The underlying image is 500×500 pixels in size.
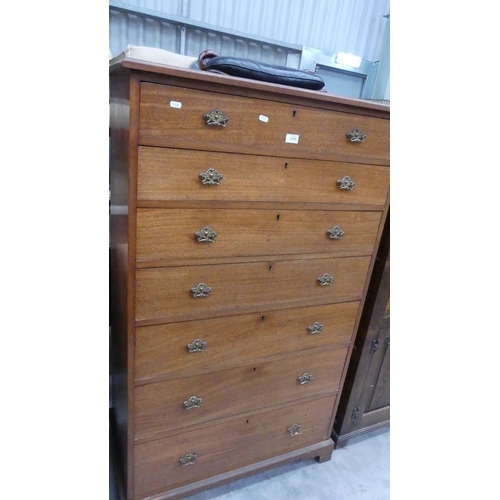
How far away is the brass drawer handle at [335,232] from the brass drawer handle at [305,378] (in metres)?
0.56

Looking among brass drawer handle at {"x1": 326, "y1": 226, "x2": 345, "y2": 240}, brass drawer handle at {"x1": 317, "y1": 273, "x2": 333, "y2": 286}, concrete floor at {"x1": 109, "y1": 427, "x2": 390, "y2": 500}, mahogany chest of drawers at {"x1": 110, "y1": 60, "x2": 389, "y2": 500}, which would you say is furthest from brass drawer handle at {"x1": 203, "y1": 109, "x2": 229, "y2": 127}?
concrete floor at {"x1": 109, "y1": 427, "x2": 390, "y2": 500}

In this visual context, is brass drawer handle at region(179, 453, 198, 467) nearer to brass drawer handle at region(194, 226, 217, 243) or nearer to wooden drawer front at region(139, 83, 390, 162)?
brass drawer handle at region(194, 226, 217, 243)

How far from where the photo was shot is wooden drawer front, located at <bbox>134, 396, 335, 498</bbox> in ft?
3.87

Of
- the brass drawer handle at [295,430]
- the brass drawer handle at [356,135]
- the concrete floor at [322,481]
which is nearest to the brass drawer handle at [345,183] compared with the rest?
the brass drawer handle at [356,135]

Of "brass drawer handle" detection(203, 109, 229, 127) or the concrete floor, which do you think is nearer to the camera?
"brass drawer handle" detection(203, 109, 229, 127)

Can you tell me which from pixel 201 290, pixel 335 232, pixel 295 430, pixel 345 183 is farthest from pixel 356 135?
pixel 295 430

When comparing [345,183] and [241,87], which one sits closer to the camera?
[241,87]

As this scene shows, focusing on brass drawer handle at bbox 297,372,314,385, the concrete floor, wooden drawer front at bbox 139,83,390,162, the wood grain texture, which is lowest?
the concrete floor

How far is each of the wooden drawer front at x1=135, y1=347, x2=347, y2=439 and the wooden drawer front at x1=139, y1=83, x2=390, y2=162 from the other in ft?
2.25

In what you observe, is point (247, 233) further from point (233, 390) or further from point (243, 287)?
point (233, 390)

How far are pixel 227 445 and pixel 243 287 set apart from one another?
659 millimetres

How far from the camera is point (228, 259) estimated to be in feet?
3.36

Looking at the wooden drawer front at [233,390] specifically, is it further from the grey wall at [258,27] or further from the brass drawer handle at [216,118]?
the grey wall at [258,27]
